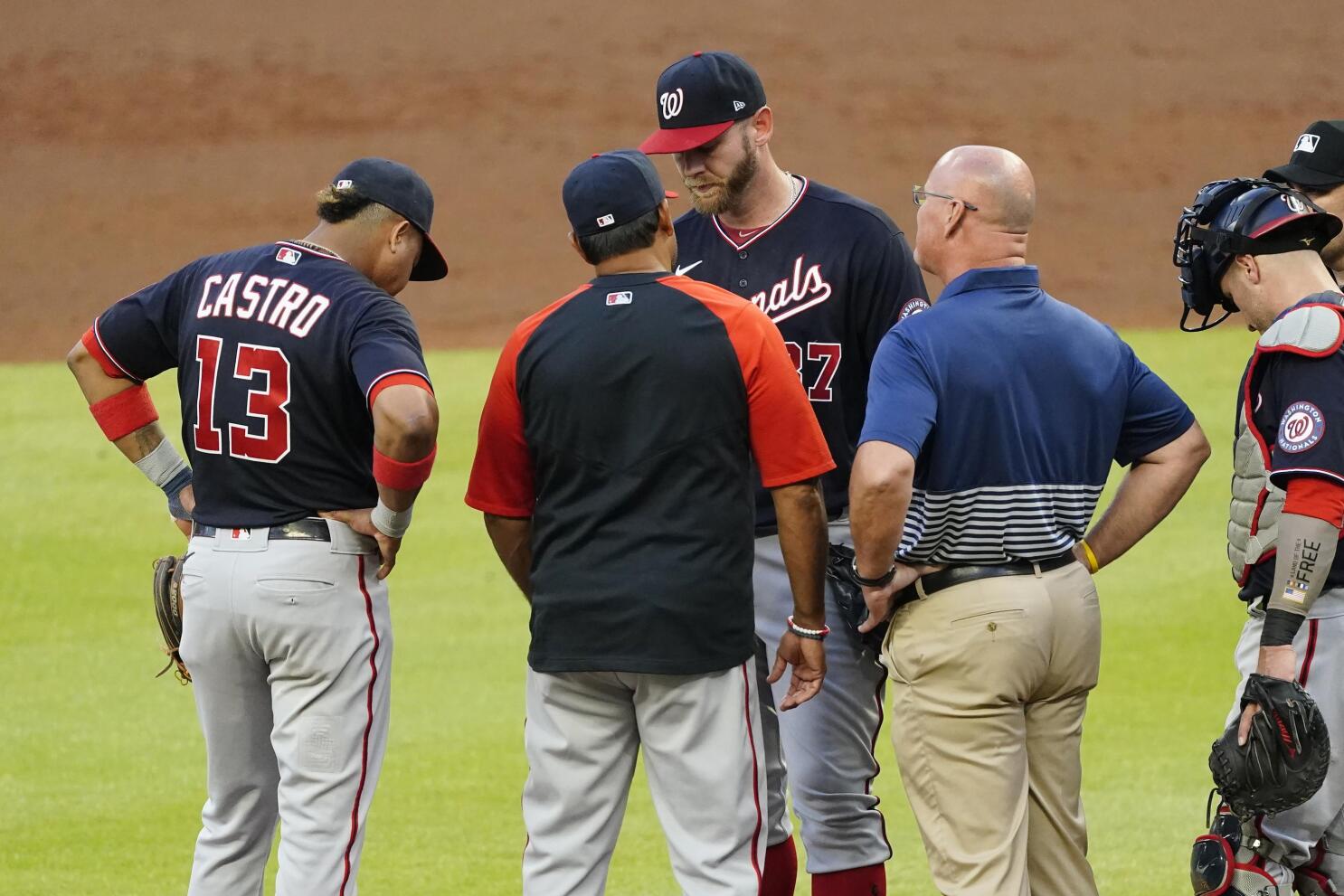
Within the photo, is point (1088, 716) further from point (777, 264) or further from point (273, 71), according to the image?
point (273, 71)

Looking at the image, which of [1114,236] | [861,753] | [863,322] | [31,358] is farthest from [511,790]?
[1114,236]

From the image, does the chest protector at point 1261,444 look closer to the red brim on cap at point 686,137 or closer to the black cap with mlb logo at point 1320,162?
the black cap with mlb logo at point 1320,162

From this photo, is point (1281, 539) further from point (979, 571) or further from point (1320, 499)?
point (979, 571)

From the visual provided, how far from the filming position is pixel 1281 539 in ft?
12.2

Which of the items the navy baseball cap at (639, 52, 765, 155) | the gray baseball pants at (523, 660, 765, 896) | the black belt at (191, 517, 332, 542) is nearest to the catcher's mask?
the navy baseball cap at (639, 52, 765, 155)

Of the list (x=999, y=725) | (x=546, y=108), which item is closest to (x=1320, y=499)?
(x=999, y=725)

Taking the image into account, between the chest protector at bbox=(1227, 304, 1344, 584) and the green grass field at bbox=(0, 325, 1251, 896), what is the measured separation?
5.84 ft

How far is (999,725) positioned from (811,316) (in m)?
1.35

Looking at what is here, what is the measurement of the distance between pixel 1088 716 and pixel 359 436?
15.6ft

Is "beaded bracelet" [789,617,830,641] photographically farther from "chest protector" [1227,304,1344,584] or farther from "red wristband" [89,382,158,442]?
"red wristband" [89,382,158,442]

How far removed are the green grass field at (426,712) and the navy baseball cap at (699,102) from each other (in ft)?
8.52

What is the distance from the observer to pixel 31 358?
2247 centimetres

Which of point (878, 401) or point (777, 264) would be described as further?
point (777, 264)

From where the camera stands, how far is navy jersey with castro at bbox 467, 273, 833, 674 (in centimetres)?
354
